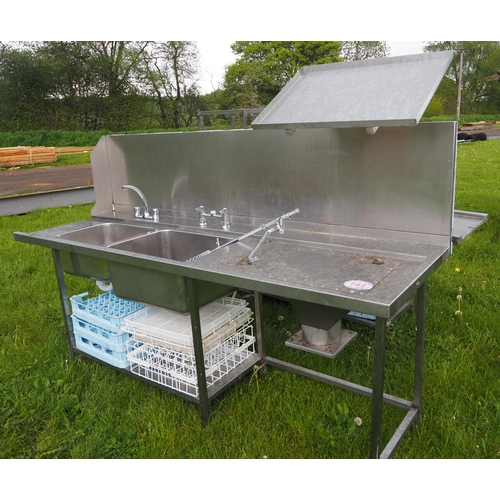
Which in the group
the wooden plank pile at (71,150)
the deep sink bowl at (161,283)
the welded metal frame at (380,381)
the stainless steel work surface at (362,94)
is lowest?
the welded metal frame at (380,381)

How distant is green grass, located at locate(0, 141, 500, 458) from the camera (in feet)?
7.26

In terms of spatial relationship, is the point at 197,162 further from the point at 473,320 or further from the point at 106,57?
the point at 106,57

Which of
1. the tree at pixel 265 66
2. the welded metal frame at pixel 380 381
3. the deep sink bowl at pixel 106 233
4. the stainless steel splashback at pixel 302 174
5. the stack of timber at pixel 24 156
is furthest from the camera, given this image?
the tree at pixel 265 66

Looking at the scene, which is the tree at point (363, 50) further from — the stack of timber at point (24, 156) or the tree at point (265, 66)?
the stack of timber at point (24, 156)

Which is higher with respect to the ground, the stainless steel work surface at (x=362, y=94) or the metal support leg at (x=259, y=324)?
the stainless steel work surface at (x=362, y=94)

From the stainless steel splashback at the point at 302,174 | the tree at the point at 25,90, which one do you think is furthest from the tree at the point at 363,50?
the stainless steel splashback at the point at 302,174

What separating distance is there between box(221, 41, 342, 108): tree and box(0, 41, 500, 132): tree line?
6 cm

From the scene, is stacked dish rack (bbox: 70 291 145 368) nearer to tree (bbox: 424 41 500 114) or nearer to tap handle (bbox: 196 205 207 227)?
tap handle (bbox: 196 205 207 227)

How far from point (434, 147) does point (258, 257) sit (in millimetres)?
959

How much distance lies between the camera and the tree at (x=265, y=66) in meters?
25.3

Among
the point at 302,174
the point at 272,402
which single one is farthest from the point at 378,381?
the point at 302,174

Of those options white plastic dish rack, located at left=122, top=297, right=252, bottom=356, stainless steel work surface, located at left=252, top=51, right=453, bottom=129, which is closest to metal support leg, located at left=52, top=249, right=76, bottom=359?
white plastic dish rack, located at left=122, top=297, right=252, bottom=356

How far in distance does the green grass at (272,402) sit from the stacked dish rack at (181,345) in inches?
5.5

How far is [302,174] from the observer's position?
2574mm
